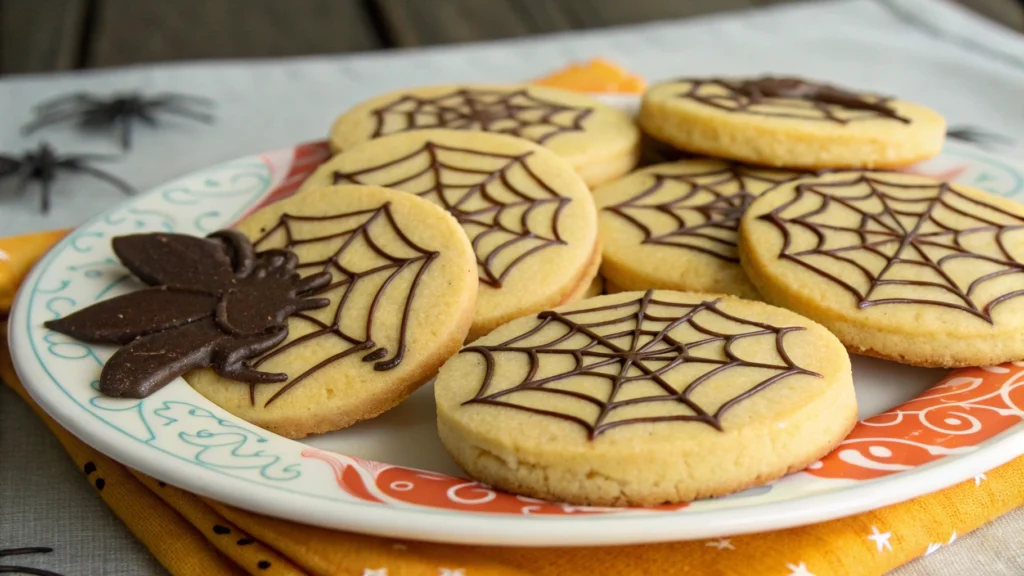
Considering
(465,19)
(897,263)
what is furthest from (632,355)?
(465,19)

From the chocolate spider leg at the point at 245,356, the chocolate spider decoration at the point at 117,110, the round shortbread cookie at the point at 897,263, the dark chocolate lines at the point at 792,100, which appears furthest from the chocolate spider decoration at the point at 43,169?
the round shortbread cookie at the point at 897,263

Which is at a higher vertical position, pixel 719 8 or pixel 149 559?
pixel 719 8

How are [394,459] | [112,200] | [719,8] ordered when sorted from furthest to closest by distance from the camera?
[719,8] → [112,200] → [394,459]

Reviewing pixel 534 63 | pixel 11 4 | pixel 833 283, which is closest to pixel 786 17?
pixel 534 63

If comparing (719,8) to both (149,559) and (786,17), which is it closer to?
(786,17)

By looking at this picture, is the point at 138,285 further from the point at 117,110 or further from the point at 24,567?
the point at 117,110

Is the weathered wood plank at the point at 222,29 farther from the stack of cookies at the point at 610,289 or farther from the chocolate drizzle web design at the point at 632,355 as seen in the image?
the chocolate drizzle web design at the point at 632,355
